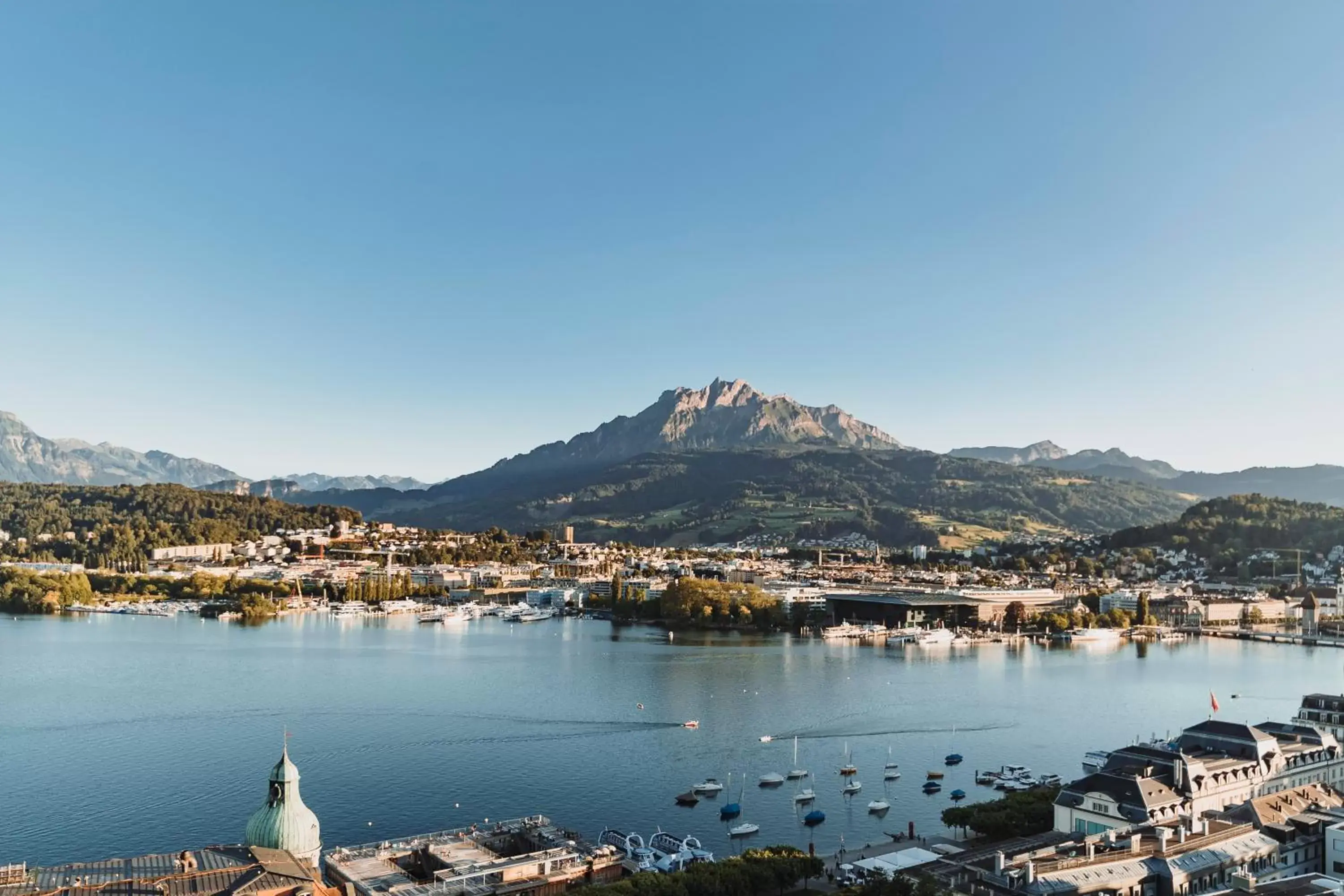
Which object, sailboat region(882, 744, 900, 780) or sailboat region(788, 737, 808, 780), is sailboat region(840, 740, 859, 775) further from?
sailboat region(788, 737, 808, 780)

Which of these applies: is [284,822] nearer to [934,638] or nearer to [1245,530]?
[934,638]

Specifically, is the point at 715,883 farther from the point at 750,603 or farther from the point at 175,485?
the point at 175,485

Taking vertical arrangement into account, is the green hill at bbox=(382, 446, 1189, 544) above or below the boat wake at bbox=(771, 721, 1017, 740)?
above

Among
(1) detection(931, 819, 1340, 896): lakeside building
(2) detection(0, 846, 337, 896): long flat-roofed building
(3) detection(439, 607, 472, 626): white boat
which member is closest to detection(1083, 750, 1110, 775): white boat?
(1) detection(931, 819, 1340, 896): lakeside building

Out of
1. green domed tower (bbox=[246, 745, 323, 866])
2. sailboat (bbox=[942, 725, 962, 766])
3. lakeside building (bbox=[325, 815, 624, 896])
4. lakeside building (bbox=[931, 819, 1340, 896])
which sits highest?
green domed tower (bbox=[246, 745, 323, 866])

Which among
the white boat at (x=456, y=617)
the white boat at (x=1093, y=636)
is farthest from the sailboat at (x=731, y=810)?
the white boat at (x=456, y=617)

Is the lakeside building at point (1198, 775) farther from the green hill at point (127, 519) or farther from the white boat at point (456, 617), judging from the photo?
the green hill at point (127, 519)

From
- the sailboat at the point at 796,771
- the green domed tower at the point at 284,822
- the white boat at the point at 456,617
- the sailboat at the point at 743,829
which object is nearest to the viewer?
the green domed tower at the point at 284,822
